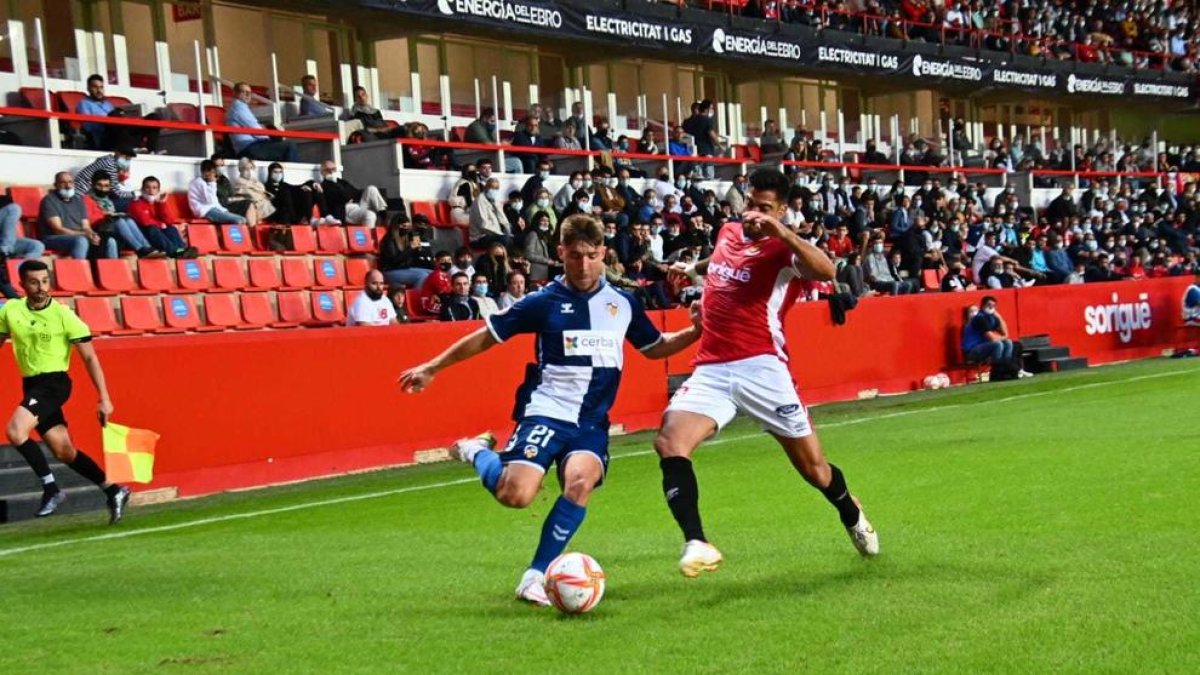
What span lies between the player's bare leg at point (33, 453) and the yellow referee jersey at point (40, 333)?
14.4 inches

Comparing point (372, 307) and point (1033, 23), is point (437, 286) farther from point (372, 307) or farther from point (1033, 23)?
point (1033, 23)

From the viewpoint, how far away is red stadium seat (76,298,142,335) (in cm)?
1839


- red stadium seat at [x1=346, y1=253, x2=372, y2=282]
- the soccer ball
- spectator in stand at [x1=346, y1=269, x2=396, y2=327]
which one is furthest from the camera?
red stadium seat at [x1=346, y1=253, x2=372, y2=282]

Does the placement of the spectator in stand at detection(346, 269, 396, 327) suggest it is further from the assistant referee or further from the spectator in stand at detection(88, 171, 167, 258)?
the assistant referee

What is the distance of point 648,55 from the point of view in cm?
3941

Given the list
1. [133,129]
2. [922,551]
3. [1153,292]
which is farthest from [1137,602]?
[1153,292]

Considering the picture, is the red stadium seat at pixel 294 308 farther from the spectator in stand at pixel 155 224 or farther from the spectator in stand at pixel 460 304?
the spectator in stand at pixel 460 304

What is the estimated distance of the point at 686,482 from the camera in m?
7.82

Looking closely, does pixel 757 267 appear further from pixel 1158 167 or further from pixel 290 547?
pixel 1158 167

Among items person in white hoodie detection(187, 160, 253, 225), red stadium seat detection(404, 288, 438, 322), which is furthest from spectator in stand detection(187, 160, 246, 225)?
red stadium seat detection(404, 288, 438, 322)

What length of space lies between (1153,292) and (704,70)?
1494 centimetres

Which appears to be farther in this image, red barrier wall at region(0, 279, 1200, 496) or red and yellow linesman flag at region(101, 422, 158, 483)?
red barrier wall at region(0, 279, 1200, 496)

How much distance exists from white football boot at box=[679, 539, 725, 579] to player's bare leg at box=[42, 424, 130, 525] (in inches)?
278

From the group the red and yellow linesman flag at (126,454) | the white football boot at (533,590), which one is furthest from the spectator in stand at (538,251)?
the white football boot at (533,590)
